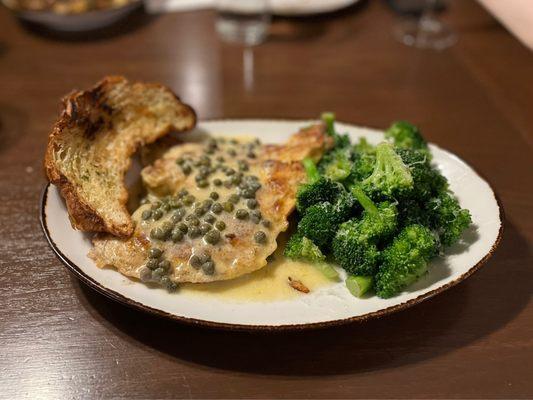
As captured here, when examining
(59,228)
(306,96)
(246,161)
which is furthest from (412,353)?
(306,96)

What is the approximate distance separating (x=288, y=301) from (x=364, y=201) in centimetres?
45

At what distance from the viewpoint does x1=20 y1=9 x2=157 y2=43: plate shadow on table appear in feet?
13.9

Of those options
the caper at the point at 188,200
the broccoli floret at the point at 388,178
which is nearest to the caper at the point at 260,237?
the caper at the point at 188,200

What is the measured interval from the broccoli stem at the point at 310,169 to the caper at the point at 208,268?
1.72 feet

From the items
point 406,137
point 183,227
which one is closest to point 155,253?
point 183,227

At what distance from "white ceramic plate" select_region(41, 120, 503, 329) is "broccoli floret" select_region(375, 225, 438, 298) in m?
0.04

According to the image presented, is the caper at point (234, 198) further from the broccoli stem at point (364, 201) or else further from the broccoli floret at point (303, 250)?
the broccoli stem at point (364, 201)

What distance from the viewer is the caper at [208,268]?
1956 millimetres

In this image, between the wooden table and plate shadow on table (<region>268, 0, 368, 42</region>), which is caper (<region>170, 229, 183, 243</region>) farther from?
plate shadow on table (<region>268, 0, 368, 42</region>)

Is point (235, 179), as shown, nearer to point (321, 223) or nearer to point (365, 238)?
point (321, 223)

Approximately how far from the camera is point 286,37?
4.36 metres

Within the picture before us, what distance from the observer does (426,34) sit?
4.38 m

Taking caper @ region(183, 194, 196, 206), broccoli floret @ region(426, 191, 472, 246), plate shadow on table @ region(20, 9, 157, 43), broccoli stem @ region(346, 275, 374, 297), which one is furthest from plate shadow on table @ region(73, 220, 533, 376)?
plate shadow on table @ region(20, 9, 157, 43)

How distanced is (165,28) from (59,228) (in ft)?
8.93
